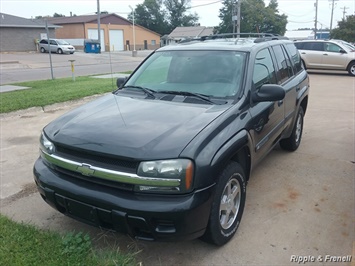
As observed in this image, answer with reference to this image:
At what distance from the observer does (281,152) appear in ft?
18.1

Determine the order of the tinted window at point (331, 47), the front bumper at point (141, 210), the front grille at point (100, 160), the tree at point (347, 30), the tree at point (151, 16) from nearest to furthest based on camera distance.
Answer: the front bumper at point (141, 210), the front grille at point (100, 160), the tinted window at point (331, 47), the tree at point (347, 30), the tree at point (151, 16)

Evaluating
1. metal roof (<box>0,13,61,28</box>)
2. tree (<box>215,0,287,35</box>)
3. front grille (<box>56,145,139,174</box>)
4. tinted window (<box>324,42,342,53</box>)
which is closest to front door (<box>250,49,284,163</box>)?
front grille (<box>56,145,139,174</box>)

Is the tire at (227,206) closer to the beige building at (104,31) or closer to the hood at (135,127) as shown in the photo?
the hood at (135,127)

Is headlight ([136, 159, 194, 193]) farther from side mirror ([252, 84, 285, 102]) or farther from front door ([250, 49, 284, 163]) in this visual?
side mirror ([252, 84, 285, 102])

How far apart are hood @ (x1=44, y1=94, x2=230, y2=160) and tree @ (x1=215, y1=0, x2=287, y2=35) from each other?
6511 centimetres

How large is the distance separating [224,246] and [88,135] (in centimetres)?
154

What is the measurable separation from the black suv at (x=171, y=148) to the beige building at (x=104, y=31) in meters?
51.2

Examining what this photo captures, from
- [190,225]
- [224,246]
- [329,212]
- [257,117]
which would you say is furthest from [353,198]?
[190,225]

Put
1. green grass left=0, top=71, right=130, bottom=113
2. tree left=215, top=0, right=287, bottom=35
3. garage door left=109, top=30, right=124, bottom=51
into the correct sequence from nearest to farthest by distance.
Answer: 1. green grass left=0, top=71, right=130, bottom=113
2. garage door left=109, top=30, right=124, bottom=51
3. tree left=215, top=0, right=287, bottom=35

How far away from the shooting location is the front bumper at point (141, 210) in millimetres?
2441

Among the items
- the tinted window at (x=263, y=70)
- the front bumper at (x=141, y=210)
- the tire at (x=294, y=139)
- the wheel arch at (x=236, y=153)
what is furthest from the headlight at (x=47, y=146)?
the tire at (x=294, y=139)

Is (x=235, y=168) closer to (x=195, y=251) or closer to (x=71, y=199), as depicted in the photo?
(x=195, y=251)

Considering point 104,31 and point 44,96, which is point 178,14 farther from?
point 44,96

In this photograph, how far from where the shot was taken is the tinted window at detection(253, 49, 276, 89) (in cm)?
376
